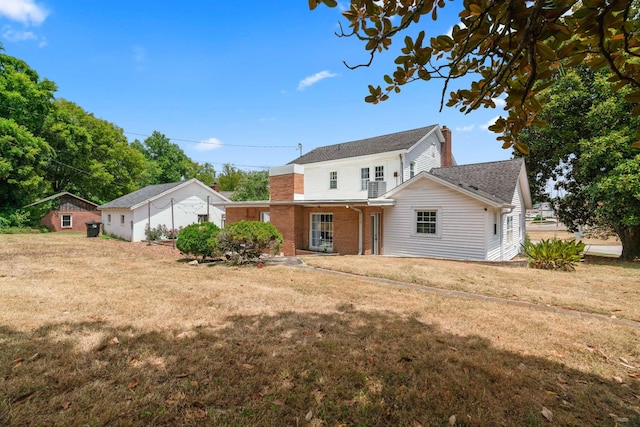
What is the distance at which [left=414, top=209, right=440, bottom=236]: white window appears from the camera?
1447 cm

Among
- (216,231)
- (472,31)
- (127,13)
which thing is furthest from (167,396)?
(127,13)

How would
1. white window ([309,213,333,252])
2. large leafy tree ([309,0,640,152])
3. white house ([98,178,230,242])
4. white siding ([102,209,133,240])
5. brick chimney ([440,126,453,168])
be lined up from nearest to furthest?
large leafy tree ([309,0,640,152])
white window ([309,213,333,252])
brick chimney ([440,126,453,168])
white house ([98,178,230,242])
white siding ([102,209,133,240])

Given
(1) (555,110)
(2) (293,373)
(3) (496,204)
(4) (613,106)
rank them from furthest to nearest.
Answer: (1) (555,110) < (4) (613,106) < (3) (496,204) < (2) (293,373)

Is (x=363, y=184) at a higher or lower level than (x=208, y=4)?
lower

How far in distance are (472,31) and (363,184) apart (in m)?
18.5

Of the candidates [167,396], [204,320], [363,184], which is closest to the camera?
[167,396]

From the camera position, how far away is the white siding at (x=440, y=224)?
1330 cm

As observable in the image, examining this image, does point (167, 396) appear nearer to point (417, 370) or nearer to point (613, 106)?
point (417, 370)

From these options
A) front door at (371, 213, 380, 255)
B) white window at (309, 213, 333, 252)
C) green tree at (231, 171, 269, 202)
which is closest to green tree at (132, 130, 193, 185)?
green tree at (231, 171, 269, 202)

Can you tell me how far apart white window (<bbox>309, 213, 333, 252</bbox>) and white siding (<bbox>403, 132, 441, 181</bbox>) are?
572 centimetres

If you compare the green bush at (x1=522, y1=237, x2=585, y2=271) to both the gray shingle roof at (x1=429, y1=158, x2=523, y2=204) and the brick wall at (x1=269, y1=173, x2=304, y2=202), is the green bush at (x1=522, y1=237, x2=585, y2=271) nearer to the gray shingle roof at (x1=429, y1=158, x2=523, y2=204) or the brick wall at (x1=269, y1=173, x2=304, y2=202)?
the gray shingle roof at (x1=429, y1=158, x2=523, y2=204)

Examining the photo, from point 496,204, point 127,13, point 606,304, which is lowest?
point 606,304

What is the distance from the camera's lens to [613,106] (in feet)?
46.2

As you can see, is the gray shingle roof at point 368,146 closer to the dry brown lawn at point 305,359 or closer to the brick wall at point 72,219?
the dry brown lawn at point 305,359
